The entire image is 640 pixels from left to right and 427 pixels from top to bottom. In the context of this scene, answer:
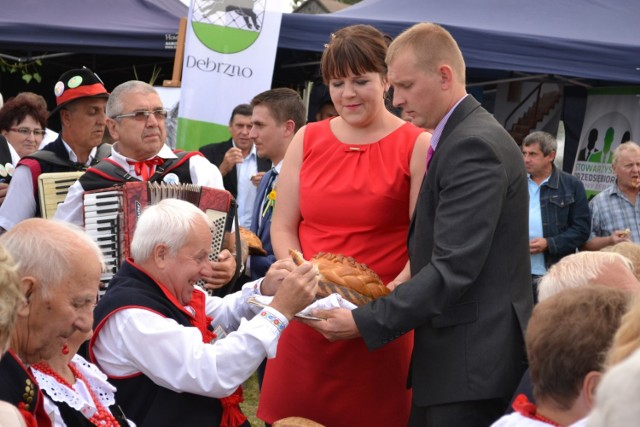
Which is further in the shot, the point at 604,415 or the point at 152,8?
the point at 152,8

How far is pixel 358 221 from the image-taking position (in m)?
3.56

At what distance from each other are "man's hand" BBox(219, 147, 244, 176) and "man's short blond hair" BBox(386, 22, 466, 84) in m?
4.43

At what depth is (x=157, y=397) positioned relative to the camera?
10.1 ft

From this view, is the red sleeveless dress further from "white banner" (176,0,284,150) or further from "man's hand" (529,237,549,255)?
"white banner" (176,0,284,150)

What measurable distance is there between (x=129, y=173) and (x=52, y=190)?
41 cm

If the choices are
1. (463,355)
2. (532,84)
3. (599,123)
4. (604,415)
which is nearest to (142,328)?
(463,355)

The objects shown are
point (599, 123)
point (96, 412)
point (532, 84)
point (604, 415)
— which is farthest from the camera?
point (532, 84)

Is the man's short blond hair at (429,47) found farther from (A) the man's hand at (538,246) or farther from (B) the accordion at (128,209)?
(A) the man's hand at (538,246)

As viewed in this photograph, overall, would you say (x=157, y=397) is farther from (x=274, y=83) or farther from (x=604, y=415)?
(x=274, y=83)

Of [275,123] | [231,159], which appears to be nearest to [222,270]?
[275,123]

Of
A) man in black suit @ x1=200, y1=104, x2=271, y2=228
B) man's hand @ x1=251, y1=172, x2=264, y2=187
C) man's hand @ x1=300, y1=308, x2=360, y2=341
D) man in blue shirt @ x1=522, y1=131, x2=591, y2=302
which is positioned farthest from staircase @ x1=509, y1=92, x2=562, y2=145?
man's hand @ x1=300, y1=308, x2=360, y2=341

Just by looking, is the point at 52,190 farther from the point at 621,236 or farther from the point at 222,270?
the point at 621,236

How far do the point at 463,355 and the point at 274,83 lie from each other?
828cm

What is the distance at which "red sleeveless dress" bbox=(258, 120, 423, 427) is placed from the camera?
355cm
